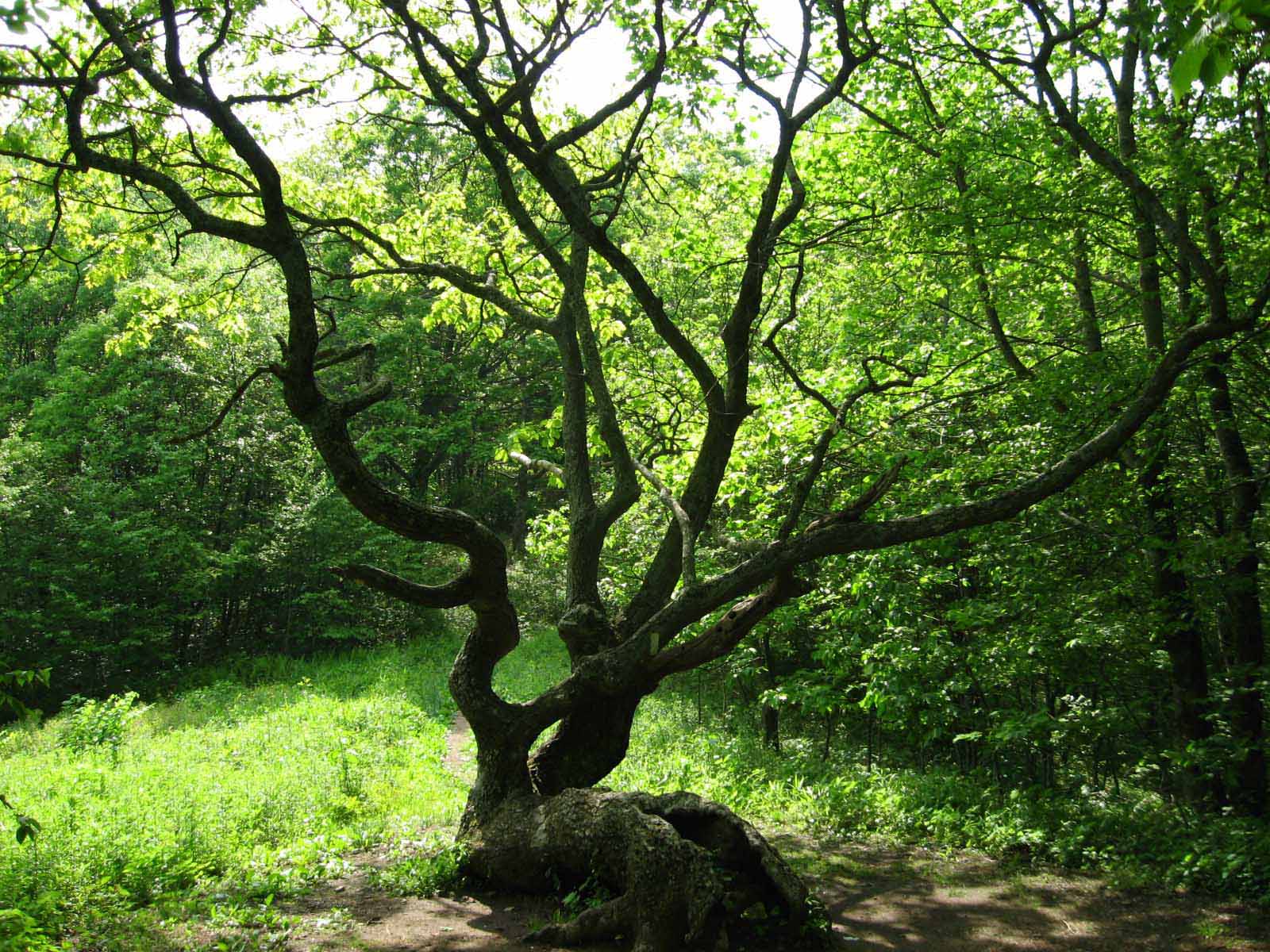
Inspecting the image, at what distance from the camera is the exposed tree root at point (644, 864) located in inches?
192

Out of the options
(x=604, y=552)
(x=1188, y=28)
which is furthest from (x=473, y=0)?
(x=604, y=552)

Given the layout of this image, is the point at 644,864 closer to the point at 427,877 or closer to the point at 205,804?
the point at 427,877

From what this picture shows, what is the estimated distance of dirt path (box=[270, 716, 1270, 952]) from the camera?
520cm

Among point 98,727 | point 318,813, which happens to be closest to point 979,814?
point 318,813

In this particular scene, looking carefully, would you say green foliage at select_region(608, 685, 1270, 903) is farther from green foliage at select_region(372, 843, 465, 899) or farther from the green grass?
green foliage at select_region(372, 843, 465, 899)

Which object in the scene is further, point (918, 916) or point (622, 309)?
point (622, 309)

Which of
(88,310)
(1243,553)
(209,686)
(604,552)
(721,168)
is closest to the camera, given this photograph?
(1243,553)

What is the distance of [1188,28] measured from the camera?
1910 millimetres

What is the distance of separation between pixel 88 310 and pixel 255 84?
25.8m

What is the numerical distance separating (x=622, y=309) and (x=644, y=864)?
675cm

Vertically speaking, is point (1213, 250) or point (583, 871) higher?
point (1213, 250)

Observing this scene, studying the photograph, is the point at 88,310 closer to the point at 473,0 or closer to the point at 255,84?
the point at 255,84

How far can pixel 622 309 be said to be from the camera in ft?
33.2

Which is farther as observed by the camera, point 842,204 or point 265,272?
point 265,272
